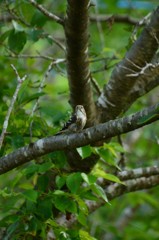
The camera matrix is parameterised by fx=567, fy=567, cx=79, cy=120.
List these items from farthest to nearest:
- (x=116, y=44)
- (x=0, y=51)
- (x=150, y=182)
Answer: (x=116, y=44), (x=0, y=51), (x=150, y=182)

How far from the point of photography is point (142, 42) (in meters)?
3.26

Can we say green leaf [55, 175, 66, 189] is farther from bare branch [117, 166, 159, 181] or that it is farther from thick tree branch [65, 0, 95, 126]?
bare branch [117, 166, 159, 181]

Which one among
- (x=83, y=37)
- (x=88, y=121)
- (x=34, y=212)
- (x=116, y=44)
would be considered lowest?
(x=34, y=212)

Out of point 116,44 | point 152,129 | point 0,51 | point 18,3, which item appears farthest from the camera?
point 116,44

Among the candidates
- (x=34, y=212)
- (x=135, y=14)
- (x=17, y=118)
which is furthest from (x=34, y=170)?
(x=135, y=14)

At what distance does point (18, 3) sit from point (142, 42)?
860 mm

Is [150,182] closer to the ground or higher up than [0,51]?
closer to the ground

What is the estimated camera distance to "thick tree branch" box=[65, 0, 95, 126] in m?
2.74

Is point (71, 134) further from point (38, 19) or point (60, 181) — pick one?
point (38, 19)

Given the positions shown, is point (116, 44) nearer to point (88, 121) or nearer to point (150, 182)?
point (150, 182)

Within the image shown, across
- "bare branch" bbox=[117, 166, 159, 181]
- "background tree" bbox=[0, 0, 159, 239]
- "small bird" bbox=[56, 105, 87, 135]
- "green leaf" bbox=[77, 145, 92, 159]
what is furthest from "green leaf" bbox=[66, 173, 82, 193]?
"bare branch" bbox=[117, 166, 159, 181]

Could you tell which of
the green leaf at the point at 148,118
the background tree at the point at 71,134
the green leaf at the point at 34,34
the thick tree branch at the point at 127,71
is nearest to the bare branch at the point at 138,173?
the background tree at the point at 71,134

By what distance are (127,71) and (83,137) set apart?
34.2 inches

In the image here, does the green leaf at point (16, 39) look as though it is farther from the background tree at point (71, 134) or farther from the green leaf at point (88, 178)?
the green leaf at point (88, 178)
